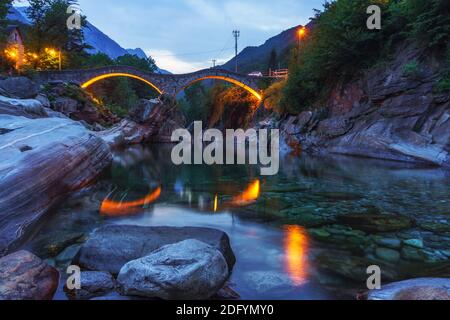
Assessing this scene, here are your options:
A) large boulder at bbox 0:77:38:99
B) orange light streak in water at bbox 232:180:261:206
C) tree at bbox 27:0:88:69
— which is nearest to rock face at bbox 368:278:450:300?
orange light streak in water at bbox 232:180:261:206

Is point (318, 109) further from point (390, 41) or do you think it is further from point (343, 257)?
point (343, 257)

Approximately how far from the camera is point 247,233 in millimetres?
6426

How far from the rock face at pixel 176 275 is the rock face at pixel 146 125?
80.5 ft

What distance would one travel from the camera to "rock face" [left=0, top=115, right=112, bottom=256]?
5.34 meters

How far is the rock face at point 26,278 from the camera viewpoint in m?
3.50

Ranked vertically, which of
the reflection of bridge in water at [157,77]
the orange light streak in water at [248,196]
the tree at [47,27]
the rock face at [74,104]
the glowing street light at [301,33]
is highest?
the tree at [47,27]

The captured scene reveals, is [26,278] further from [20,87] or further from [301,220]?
[20,87]

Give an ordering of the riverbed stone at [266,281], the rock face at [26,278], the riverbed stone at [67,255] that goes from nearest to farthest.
Result: 1. the rock face at [26,278]
2. the riverbed stone at [266,281]
3. the riverbed stone at [67,255]

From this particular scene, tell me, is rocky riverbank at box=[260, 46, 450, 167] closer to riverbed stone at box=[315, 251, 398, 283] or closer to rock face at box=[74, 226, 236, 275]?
riverbed stone at box=[315, 251, 398, 283]

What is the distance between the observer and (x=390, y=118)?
18.1 metres

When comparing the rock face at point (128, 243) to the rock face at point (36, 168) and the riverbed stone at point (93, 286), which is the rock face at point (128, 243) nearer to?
the riverbed stone at point (93, 286)

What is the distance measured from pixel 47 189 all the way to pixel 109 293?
3802mm

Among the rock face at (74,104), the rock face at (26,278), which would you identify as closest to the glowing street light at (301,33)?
the rock face at (74,104)

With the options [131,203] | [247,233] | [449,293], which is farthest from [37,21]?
[449,293]
